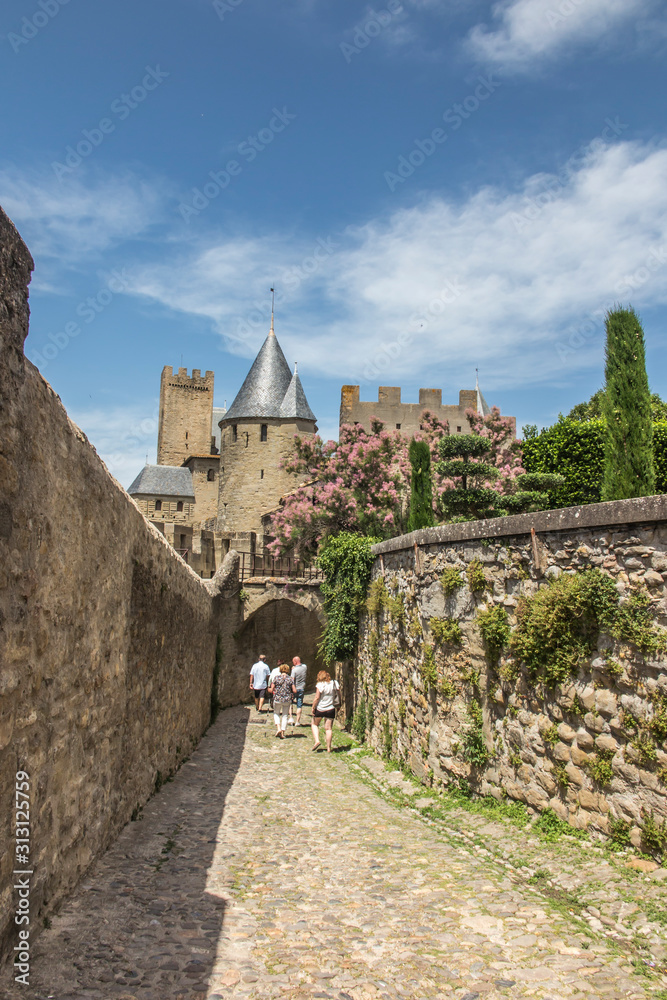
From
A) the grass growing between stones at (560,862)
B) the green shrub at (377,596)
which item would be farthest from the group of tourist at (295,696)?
the grass growing between stones at (560,862)

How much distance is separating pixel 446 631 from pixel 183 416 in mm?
47194

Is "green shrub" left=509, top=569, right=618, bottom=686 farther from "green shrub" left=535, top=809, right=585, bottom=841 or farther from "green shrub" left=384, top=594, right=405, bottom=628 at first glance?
"green shrub" left=384, top=594, right=405, bottom=628

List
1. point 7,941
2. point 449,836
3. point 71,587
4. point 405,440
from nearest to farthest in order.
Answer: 1. point 7,941
2. point 71,587
3. point 449,836
4. point 405,440

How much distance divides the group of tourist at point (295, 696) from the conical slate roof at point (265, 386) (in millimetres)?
22133

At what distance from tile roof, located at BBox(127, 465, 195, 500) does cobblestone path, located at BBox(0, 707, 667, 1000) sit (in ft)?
129

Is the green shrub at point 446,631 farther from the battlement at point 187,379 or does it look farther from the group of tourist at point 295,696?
the battlement at point 187,379

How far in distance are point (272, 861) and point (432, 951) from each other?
180 cm

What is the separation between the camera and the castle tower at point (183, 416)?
51.2 meters

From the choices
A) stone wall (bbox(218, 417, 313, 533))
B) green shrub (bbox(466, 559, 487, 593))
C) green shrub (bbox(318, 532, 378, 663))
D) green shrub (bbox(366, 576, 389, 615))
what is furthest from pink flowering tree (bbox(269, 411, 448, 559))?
stone wall (bbox(218, 417, 313, 533))

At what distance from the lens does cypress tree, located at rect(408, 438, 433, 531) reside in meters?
12.1

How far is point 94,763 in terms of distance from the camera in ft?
13.7

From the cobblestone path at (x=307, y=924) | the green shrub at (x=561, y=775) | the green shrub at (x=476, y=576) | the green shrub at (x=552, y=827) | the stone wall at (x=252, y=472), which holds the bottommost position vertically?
the cobblestone path at (x=307, y=924)

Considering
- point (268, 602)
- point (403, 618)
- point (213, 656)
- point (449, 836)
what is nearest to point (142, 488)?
point (268, 602)

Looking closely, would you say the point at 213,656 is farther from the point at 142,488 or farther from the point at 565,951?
the point at 142,488
